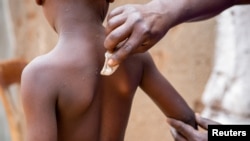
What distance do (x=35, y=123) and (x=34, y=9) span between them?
4.45 ft

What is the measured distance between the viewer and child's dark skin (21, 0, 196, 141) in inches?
30.2

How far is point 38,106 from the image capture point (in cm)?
76

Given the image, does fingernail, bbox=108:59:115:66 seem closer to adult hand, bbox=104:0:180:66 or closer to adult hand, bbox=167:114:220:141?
adult hand, bbox=104:0:180:66

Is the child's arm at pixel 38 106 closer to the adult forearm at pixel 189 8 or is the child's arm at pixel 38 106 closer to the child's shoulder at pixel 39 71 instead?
the child's shoulder at pixel 39 71

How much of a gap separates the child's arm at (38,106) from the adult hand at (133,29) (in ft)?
0.37

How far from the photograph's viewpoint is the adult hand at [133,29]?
0.70 meters

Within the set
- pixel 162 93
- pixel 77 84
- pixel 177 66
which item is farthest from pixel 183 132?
pixel 177 66

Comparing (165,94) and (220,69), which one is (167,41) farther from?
(165,94)

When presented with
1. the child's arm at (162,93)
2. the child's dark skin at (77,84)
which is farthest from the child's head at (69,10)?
the child's arm at (162,93)

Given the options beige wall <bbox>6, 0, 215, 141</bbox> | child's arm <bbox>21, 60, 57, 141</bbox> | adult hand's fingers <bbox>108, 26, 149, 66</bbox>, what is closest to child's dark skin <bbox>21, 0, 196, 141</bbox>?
child's arm <bbox>21, 60, 57, 141</bbox>

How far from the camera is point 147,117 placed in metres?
1.91

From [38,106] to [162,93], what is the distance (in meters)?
0.23

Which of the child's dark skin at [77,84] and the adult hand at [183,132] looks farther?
the adult hand at [183,132]

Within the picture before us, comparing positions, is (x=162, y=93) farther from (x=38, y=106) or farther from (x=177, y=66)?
(x=177, y=66)
